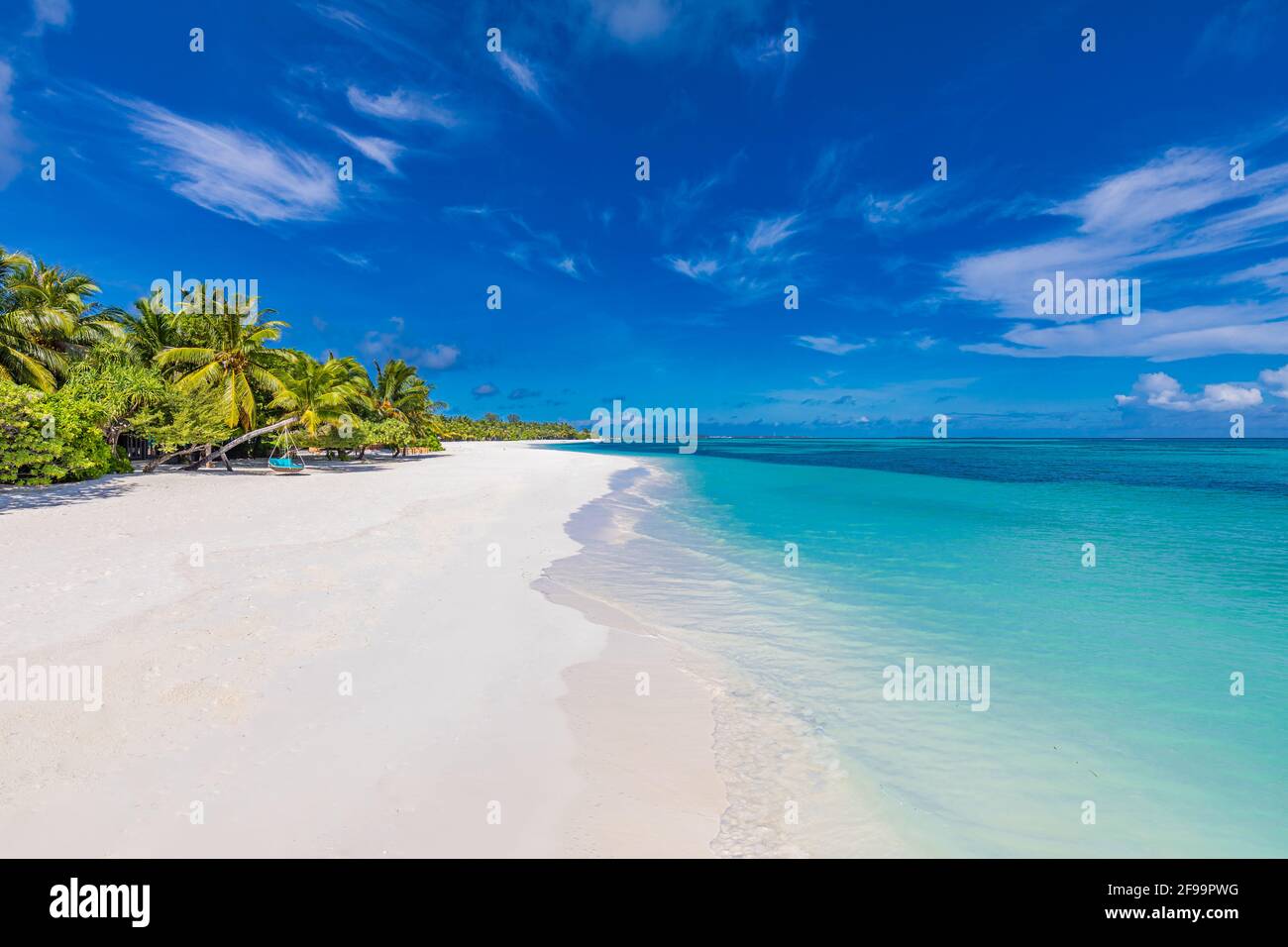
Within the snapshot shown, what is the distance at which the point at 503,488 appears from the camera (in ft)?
83.7

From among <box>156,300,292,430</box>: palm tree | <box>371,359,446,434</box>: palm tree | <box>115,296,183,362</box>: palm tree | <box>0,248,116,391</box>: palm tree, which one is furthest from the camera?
<box>371,359,446,434</box>: palm tree

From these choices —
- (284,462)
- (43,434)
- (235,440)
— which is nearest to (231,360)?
(235,440)

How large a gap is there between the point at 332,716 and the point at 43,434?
21.3 metres

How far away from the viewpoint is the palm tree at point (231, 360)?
26.5 metres

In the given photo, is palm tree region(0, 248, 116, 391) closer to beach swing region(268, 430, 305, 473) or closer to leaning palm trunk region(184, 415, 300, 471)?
leaning palm trunk region(184, 415, 300, 471)

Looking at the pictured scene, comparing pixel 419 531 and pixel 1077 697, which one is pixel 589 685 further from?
pixel 419 531

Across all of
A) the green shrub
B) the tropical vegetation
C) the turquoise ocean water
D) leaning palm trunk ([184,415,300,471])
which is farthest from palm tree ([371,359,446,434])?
the turquoise ocean water

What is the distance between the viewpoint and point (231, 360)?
27938 millimetres

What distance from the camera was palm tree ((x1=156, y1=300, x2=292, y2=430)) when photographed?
2653cm

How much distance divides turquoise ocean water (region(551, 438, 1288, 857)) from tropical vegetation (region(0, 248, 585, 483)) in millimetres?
18548

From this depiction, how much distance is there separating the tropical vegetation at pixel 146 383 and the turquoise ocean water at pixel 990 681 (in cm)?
1855

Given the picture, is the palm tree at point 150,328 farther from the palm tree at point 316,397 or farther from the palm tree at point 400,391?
the palm tree at point 400,391

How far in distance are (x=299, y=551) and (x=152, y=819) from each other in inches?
321
